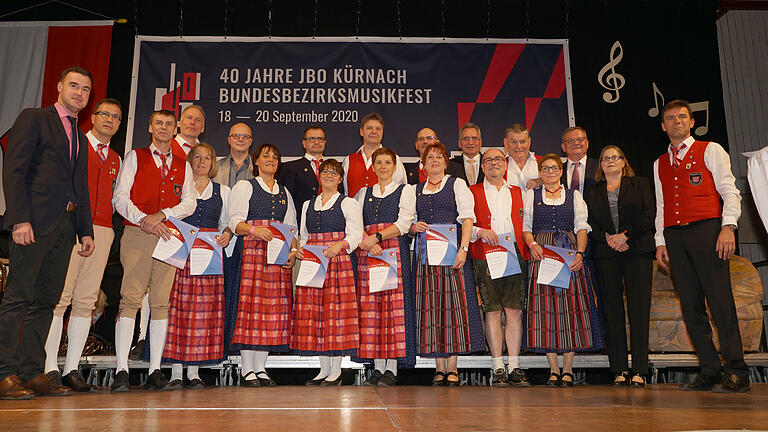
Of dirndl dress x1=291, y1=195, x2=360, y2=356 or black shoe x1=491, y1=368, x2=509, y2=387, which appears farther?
dirndl dress x1=291, y1=195, x2=360, y2=356

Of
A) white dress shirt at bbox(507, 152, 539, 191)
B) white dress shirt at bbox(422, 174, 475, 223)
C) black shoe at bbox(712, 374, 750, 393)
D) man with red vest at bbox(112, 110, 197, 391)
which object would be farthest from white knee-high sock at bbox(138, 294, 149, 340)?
black shoe at bbox(712, 374, 750, 393)

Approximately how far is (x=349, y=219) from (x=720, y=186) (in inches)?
85.6

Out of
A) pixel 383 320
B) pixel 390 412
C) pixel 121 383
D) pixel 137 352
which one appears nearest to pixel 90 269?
pixel 121 383

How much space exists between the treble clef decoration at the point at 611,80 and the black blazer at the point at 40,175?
492 cm

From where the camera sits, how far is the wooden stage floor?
1.77 metres

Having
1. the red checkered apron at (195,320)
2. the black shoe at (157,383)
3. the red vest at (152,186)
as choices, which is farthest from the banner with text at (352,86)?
the black shoe at (157,383)

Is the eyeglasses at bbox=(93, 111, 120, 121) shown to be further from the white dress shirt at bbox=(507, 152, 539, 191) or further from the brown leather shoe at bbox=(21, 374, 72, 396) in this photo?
the white dress shirt at bbox=(507, 152, 539, 191)

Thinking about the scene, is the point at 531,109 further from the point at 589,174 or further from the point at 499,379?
the point at 499,379

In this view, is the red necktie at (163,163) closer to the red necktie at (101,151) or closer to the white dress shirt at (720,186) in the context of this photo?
the red necktie at (101,151)

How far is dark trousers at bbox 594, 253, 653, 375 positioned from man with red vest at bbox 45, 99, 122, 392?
3.06m

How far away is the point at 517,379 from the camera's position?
3.63 metres

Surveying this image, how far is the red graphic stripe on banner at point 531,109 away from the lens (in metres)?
5.71

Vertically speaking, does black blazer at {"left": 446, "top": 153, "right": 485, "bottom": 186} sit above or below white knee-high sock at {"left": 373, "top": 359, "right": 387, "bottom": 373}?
above

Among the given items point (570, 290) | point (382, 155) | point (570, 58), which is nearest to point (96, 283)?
point (382, 155)
